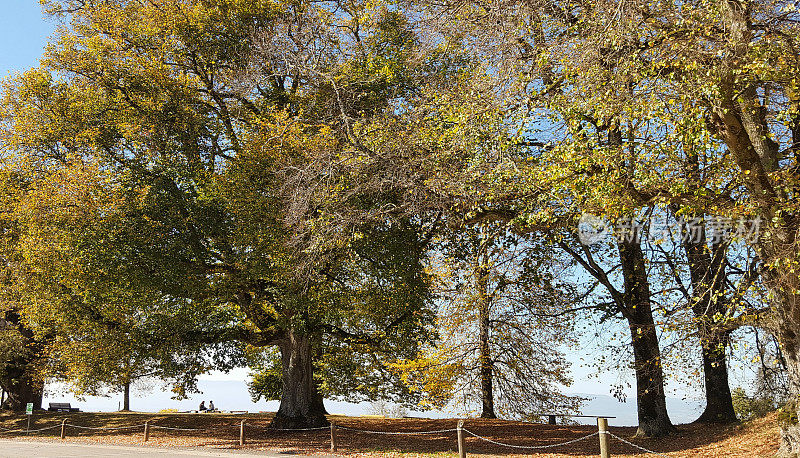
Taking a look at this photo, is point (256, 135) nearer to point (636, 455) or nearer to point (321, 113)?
point (321, 113)

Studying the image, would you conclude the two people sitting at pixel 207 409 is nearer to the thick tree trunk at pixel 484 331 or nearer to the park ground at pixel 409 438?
the park ground at pixel 409 438

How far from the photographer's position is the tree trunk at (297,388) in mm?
19578

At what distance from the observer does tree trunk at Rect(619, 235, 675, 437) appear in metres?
15.1

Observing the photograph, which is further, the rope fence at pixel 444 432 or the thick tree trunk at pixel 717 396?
the thick tree trunk at pixel 717 396

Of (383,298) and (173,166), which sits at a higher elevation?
(173,166)

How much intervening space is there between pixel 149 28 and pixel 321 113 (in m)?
6.02

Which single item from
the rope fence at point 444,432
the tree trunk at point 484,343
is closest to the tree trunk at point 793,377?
the rope fence at point 444,432

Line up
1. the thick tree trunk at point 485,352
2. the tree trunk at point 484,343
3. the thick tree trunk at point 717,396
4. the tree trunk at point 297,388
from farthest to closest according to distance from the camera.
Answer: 1. the tree trunk at point 297,388
2. the thick tree trunk at point 485,352
3. the tree trunk at point 484,343
4. the thick tree trunk at point 717,396

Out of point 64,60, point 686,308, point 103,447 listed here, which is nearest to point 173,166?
point 64,60

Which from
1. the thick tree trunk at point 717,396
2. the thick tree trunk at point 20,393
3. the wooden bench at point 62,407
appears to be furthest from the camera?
the wooden bench at point 62,407

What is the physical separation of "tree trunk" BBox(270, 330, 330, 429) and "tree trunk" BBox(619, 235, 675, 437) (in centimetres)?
1032

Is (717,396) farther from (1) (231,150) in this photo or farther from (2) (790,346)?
(1) (231,150)

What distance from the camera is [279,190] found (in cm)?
1527

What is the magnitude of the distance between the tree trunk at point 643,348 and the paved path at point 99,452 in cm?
951
